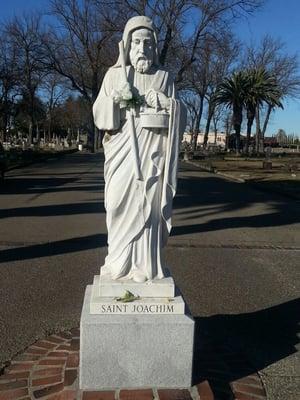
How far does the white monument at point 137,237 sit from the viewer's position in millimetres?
3662

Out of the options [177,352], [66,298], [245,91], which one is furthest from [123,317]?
[245,91]

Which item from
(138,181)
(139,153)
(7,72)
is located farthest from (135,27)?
(7,72)

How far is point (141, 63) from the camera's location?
12.6ft

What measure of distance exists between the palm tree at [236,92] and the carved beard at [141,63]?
56252 millimetres

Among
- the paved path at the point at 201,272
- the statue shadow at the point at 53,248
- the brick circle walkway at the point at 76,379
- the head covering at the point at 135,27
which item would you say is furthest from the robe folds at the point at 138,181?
the statue shadow at the point at 53,248

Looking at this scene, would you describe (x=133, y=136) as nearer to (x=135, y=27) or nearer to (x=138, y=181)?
(x=138, y=181)

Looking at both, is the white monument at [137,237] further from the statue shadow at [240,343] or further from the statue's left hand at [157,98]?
the statue shadow at [240,343]

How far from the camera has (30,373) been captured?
4.01 meters

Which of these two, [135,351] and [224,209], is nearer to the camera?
[135,351]

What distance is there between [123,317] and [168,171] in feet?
3.70

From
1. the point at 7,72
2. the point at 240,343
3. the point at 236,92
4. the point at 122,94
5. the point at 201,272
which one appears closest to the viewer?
the point at 122,94

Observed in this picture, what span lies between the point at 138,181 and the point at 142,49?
39.1 inches

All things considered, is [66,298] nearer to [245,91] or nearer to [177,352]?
[177,352]

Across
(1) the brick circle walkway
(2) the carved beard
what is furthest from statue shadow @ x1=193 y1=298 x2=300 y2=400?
(2) the carved beard
